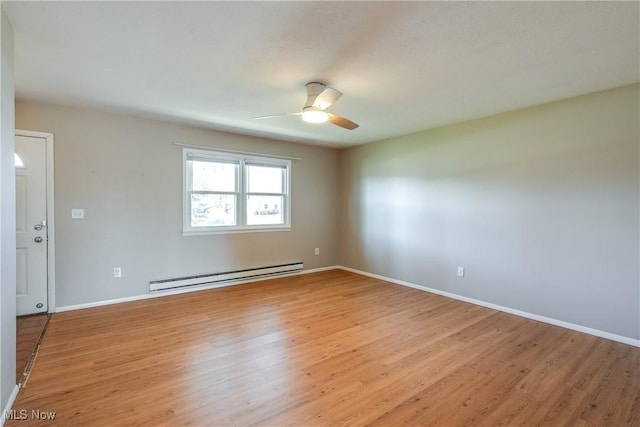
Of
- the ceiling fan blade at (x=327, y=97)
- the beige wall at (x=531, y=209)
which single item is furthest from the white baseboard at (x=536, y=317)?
the ceiling fan blade at (x=327, y=97)

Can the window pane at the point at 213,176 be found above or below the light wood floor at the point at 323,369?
above

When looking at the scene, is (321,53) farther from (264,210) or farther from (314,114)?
(264,210)

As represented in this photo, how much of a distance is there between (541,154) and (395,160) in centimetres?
198

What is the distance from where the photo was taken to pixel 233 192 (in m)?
4.68

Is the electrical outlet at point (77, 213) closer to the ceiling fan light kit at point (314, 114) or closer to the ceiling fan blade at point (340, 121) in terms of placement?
the ceiling fan light kit at point (314, 114)

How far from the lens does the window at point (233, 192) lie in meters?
4.33

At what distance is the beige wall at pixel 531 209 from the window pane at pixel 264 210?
183cm

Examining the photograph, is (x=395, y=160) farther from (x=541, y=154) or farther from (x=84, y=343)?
(x=84, y=343)

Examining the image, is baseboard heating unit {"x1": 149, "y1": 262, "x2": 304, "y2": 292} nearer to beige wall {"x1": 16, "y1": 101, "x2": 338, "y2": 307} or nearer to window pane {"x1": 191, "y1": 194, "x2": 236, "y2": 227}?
beige wall {"x1": 16, "y1": 101, "x2": 338, "y2": 307}

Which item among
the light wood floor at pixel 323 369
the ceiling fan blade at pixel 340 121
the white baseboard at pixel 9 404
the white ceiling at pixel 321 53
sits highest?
the white ceiling at pixel 321 53

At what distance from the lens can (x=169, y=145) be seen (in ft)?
13.4

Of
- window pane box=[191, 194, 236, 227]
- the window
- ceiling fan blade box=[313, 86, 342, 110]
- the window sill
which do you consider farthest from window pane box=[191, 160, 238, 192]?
ceiling fan blade box=[313, 86, 342, 110]

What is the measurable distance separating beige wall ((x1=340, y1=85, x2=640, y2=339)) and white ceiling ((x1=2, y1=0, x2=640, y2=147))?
14.2 inches

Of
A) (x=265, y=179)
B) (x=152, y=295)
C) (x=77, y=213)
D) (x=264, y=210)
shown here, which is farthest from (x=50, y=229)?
(x=265, y=179)
